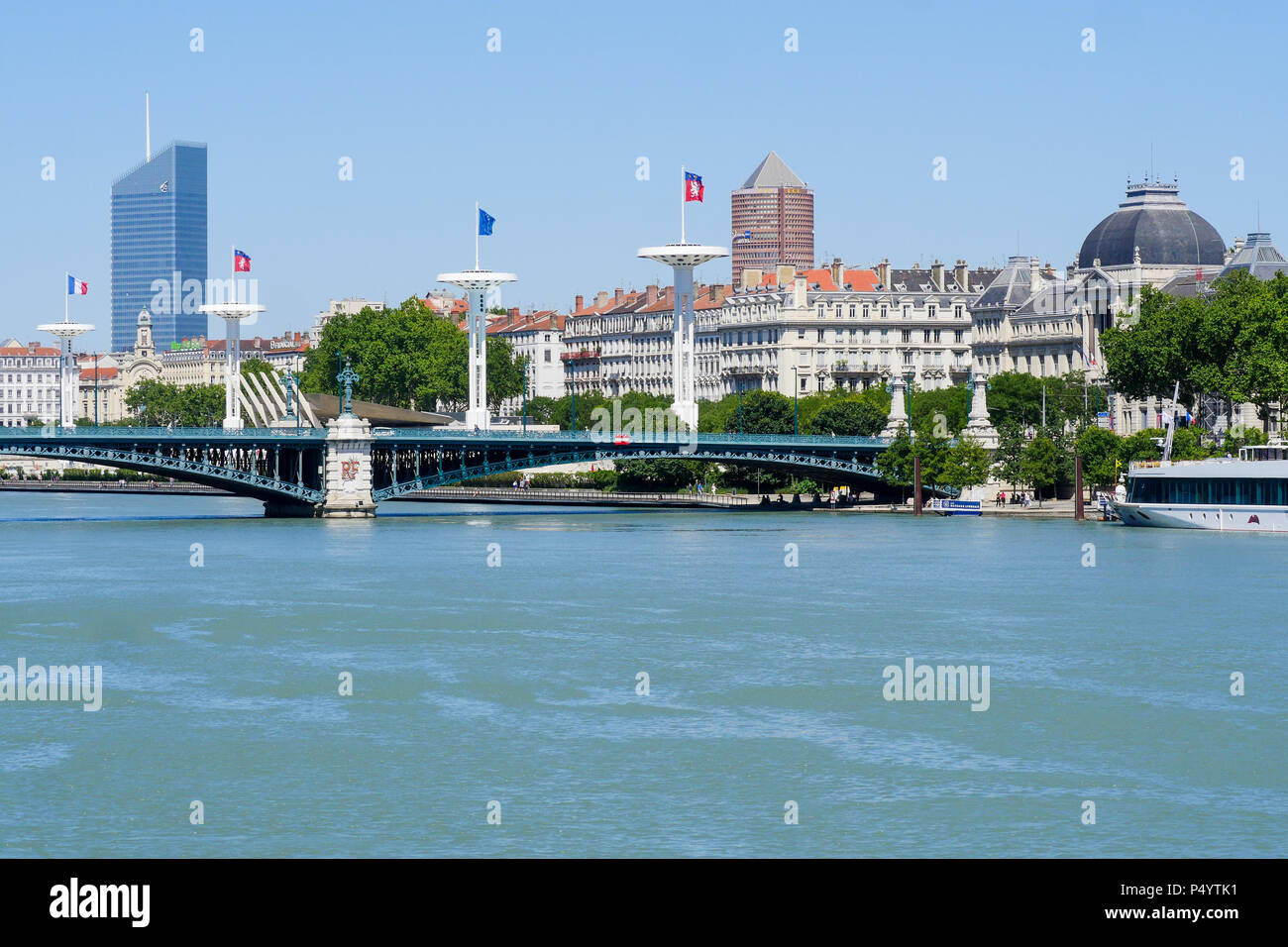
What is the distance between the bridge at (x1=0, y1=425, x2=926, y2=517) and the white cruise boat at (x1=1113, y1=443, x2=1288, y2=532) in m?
17.1

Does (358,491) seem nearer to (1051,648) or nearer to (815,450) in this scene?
(815,450)

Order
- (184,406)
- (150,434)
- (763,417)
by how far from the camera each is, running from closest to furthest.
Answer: (150,434)
(763,417)
(184,406)

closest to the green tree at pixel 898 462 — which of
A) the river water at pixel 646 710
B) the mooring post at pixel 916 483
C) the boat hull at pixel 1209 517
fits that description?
the mooring post at pixel 916 483

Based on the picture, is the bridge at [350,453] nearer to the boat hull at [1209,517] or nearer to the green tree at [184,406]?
the boat hull at [1209,517]

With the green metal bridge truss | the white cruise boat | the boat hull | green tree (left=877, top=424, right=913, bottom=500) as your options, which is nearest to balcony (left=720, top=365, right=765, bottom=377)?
the green metal bridge truss

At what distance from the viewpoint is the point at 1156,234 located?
395ft

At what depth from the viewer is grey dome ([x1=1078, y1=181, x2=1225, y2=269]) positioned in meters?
120

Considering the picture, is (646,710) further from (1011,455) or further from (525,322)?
(525,322)

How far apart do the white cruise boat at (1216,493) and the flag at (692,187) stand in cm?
2366

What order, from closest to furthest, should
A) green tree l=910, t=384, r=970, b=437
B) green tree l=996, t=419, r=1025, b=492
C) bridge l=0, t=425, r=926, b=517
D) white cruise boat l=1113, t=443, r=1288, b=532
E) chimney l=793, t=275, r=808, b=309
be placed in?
1. white cruise boat l=1113, t=443, r=1288, b=532
2. bridge l=0, t=425, r=926, b=517
3. green tree l=996, t=419, r=1025, b=492
4. green tree l=910, t=384, r=970, b=437
5. chimney l=793, t=275, r=808, b=309

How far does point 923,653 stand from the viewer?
126 ft

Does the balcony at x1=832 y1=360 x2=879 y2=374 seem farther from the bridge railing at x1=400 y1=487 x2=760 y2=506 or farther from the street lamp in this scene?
the bridge railing at x1=400 y1=487 x2=760 y2=506

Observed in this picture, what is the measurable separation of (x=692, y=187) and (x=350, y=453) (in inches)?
772

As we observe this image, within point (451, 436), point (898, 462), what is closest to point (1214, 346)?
point (898, 462)
